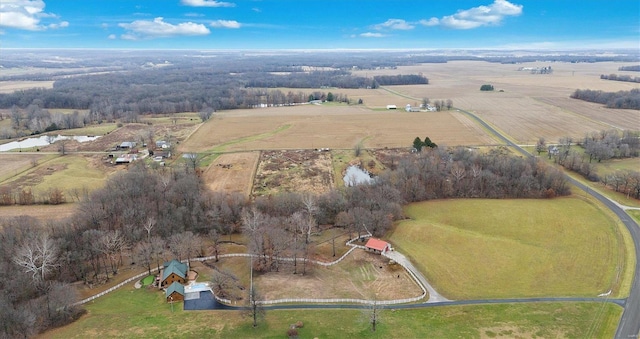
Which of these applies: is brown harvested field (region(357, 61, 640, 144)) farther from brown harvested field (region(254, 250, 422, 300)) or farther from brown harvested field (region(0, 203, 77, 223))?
brown harvested field (region(0, 203, 77, 223))

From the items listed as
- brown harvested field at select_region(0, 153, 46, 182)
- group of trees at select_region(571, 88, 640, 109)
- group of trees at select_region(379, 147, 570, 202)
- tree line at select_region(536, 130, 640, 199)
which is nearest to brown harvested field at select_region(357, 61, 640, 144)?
group of trees at select_region(571, 88, 640, 109)

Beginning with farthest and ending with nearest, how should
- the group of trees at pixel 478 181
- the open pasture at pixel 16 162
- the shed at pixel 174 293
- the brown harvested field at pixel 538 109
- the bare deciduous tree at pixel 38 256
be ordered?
the brown harvested field at pixel 538 109 < the open pasture at pixel 16 162 < the group of trees at pixel 478 181 < the bare deciduous tree at pixel 38 256 < the shed at pixel 174 293

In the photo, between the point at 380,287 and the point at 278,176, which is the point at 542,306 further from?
the point at 278,176

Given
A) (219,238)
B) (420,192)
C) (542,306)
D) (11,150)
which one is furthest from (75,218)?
(11,150)

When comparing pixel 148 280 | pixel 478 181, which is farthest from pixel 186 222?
pixel 478 181

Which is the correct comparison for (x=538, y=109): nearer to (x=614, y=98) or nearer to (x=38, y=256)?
(x=614, y=98)

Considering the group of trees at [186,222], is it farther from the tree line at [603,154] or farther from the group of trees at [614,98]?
the group of trees at [614,98]

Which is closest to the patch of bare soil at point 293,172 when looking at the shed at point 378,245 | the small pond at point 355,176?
the small pond at point 355,176
